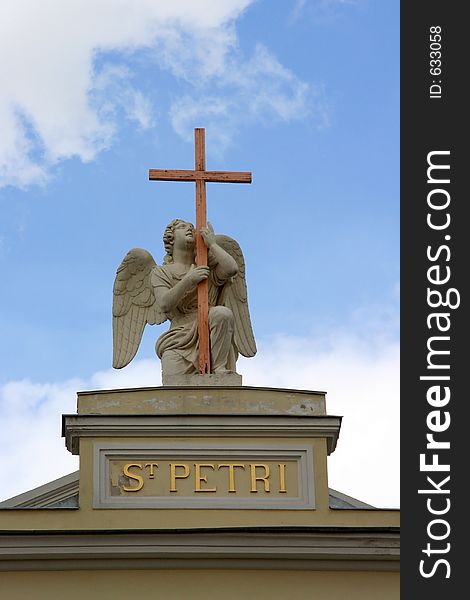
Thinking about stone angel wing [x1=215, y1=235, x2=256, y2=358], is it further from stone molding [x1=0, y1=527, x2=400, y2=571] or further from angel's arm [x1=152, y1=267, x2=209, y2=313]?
stone molding [x1=0, y1=527, x2=400, y2=571]

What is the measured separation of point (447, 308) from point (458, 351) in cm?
36

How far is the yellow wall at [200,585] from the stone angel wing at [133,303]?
2.61 metres

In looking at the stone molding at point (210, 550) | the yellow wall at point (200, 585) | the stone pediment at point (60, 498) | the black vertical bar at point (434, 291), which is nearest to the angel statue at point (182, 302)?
the stone pediment at point (60, 498)

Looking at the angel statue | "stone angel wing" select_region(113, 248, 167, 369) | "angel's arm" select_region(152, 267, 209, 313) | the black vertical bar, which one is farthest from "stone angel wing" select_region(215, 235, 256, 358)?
the black vertical bar

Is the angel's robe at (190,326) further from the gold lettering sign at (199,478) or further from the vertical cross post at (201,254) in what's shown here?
the gold lettering sign at (199,478)

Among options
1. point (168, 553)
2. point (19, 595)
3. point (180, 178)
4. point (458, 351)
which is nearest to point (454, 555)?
point (458, 351)

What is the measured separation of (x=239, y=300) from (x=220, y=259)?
2.12ft

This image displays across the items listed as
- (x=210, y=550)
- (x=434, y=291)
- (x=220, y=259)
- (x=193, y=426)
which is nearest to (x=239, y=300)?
(x=220, y=259)

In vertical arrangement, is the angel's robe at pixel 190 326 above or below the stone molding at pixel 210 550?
above

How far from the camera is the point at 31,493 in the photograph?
16.6 metres

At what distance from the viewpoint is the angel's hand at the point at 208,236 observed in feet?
54.4

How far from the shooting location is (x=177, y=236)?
16.9m

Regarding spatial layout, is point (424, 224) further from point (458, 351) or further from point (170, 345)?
point (170, 345)

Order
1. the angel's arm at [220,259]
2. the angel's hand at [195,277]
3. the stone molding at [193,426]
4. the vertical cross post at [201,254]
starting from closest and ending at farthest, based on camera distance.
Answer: the stone molding at [193,426], the vertical cross post at [201,254], the angel's hand at [195,277], the angel's arm at [220,259]
